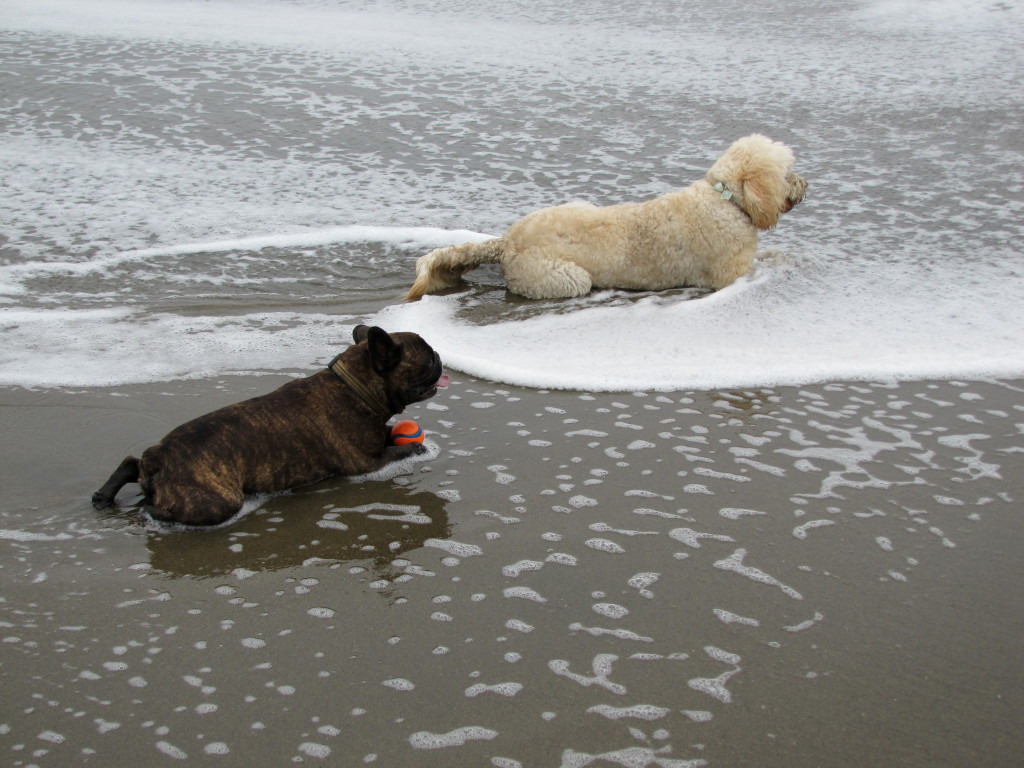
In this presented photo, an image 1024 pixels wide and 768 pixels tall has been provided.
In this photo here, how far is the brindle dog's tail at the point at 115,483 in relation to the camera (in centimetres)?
428

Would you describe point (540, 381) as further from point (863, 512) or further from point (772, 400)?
point (863, 512)

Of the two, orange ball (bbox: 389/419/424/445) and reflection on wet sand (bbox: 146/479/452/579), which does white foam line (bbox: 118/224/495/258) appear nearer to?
orange ball (bbox: 389/419/424/445)

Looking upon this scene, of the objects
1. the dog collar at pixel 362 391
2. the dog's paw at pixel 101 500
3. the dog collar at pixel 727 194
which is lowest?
the dog's paw at pixel 101 500

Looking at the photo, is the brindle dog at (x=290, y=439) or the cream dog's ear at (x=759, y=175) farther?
the cream dog's ear at (x=759, y=175)

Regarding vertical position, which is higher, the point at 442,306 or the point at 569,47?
the point at 569,47

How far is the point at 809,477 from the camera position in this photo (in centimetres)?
450

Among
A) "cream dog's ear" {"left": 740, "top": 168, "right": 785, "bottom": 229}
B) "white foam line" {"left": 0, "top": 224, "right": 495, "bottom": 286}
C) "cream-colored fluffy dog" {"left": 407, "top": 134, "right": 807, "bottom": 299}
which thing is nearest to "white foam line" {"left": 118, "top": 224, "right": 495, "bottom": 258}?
"white foam line" {"left": 0, "top": 224, "right": 495, "bottom": 286}

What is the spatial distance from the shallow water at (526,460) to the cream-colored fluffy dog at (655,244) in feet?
0.69

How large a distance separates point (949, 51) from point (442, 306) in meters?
11.5

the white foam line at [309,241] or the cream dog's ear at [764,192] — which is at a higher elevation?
the cream dog's ear at [764,192]

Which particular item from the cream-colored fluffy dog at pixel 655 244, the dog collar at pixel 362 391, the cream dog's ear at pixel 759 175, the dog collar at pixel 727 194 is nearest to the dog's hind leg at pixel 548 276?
the cream-colored fluffy dog at pixel 655 244

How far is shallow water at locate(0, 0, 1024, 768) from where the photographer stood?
304cm

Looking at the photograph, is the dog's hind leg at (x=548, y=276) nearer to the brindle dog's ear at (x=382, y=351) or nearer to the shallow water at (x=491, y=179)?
the shallow water at (x=491, y=179)

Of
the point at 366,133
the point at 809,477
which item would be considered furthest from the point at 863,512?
the point at 366,133
